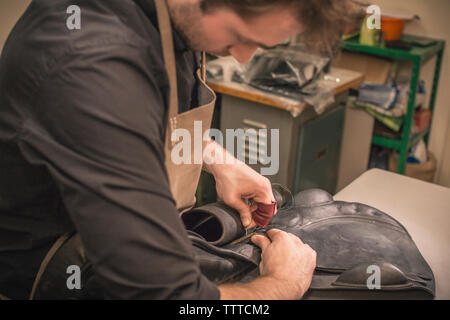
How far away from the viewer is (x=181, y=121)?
107 cm

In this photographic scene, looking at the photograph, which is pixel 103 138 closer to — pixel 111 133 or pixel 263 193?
pixel 111 133

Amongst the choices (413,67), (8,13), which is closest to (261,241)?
(8,13)

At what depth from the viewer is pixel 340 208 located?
4.27 ft

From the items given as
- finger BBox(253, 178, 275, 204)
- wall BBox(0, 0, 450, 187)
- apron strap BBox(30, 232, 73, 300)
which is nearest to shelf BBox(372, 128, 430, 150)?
wall BBox(0, 0, 450, 187)

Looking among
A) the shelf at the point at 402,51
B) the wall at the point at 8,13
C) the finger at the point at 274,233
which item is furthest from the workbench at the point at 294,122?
the finger at the point at 274,233

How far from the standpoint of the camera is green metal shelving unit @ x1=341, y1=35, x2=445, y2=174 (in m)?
2.70

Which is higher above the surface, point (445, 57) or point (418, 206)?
point (445, 57)

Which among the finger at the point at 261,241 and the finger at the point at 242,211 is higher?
the finger at the point at 242,211

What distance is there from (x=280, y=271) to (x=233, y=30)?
1.53ft

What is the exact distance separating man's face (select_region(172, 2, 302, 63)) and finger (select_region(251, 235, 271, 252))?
404 mm

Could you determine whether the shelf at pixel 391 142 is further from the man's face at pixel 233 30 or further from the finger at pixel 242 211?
the man's face at pixel 233 30

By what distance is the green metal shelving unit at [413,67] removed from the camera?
8.86ft

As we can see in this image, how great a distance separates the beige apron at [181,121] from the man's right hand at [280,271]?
21 cm

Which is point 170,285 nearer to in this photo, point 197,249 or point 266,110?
point 197,249
